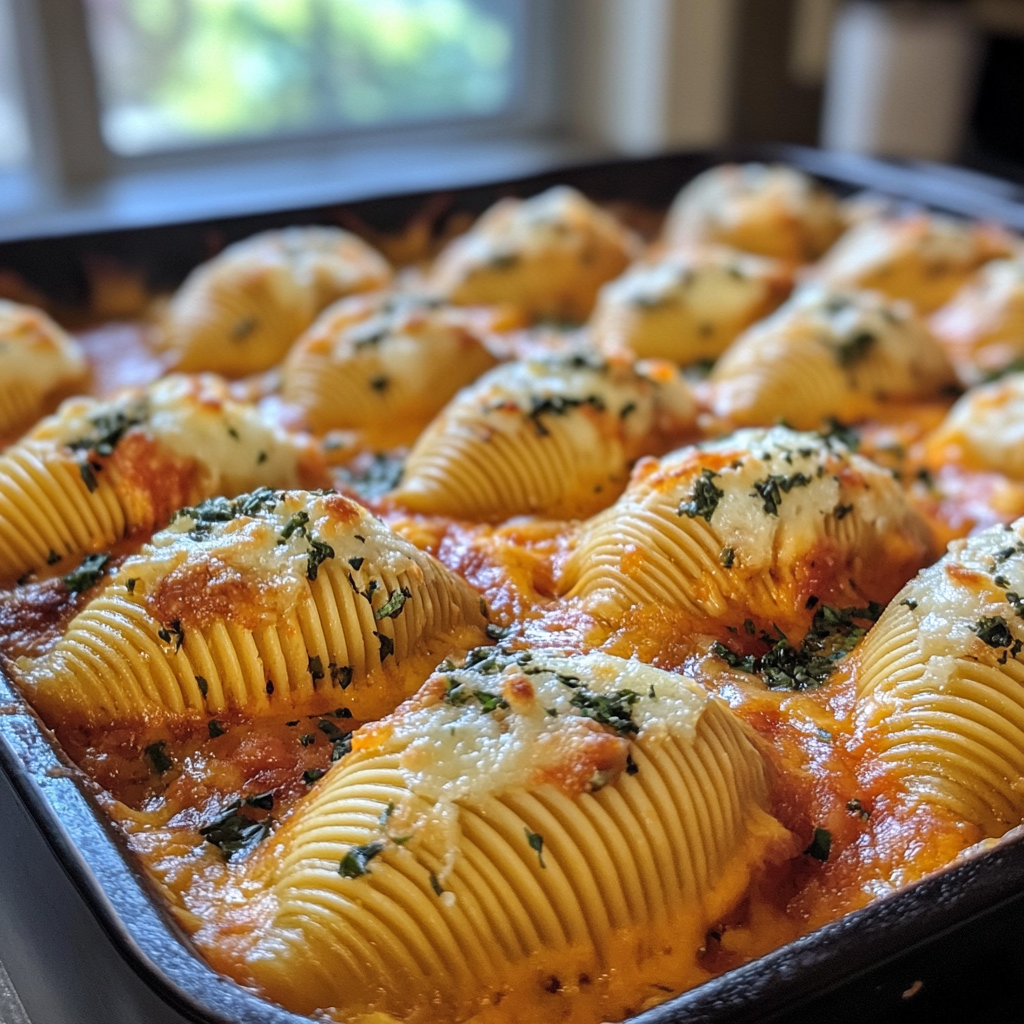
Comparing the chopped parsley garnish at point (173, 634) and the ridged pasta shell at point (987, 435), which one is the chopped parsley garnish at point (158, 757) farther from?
the ridged pasta shell at point (987, 435)

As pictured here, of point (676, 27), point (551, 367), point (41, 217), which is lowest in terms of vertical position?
point (41, 217)

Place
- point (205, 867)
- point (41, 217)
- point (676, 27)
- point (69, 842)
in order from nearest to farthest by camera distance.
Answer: point (69, 842)
point (205, 867)
point (41, 217)
point (676, 27)

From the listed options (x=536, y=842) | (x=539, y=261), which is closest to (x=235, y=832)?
(x=536, y=842)

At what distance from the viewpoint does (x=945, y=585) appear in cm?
171

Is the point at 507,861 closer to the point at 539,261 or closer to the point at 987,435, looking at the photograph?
the point at 987,435

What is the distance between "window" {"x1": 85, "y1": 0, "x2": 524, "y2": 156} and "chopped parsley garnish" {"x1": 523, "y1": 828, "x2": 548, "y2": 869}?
4.00 m

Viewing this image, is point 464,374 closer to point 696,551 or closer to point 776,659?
point 696,551

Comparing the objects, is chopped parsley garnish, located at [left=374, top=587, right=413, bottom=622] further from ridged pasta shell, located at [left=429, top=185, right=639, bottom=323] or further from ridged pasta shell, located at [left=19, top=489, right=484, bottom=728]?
ridged pasta shell, located at [left=429, top=185, right=639, bottom=323]

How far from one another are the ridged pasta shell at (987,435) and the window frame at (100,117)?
330cm

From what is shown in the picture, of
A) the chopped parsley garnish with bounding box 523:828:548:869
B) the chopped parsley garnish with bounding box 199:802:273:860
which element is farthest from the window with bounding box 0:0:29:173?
the chopped parsley garnish with bounding box 523:828:548:869

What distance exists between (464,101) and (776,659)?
13.8 feet

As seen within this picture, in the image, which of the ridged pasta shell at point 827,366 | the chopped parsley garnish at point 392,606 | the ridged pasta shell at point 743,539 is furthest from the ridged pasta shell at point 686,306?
the chopped parsley garnish at point 392,606

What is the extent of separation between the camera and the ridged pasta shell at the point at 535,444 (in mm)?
2234

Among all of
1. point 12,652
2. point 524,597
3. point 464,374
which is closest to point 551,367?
point 464,374
